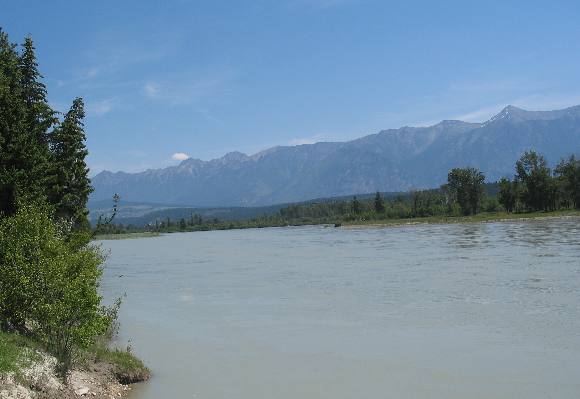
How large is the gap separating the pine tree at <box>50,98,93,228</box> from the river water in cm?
668

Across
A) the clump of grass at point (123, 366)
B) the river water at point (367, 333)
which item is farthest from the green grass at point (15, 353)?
the river water at point (367, 333)

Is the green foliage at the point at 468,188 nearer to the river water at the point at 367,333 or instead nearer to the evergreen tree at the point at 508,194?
the evergreen tree at the point at 508,194

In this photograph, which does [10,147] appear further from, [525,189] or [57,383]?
[525,189]

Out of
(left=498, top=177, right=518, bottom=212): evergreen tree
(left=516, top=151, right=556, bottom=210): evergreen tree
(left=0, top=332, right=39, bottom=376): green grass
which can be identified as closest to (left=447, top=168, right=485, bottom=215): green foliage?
(left=498, top=177, right=518, bottom=212): evergreen tree

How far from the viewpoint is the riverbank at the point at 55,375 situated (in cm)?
1341

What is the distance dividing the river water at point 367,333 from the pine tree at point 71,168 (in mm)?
6680

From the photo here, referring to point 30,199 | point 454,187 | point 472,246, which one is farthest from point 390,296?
point 454,187

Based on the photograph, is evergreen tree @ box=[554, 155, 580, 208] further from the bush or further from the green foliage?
A: the bush

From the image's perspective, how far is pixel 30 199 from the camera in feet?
79.2

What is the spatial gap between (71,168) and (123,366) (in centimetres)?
2106

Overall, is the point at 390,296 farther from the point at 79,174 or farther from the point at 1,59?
the point at 1,59

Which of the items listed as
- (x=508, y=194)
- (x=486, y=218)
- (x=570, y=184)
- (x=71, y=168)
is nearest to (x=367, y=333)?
(x=71, y=168)

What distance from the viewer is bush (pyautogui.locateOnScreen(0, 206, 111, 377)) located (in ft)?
50.5

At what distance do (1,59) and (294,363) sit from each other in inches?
878
